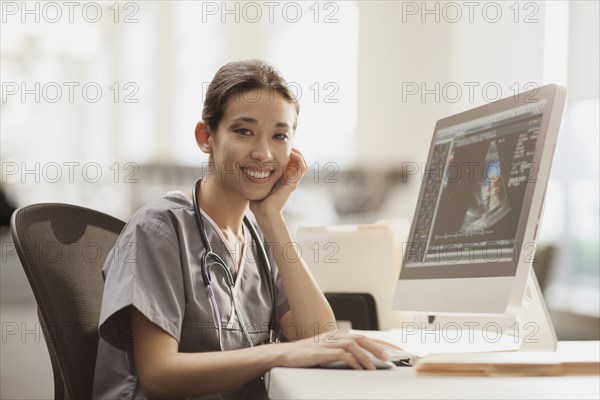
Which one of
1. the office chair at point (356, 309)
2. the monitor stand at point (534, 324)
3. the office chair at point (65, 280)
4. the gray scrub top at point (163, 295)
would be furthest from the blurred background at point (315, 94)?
the monitor stand at point (534, 324)

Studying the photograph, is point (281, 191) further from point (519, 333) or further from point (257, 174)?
point (519, 333)

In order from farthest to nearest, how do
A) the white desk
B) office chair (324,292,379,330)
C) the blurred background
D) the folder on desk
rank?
the blurred background → office chair (324,292,379,330) → the folder on desk → the white desk

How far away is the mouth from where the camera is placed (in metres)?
1.40

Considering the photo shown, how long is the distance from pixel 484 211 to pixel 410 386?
41cm

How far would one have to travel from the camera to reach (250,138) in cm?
138

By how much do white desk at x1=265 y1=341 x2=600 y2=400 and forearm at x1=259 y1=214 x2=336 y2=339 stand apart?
49 cm

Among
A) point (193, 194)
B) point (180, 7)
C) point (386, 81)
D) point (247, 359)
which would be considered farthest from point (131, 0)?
point (247, 359)

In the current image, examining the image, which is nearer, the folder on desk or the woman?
the folder on desk

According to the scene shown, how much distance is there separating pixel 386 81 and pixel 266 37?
0.73 meters

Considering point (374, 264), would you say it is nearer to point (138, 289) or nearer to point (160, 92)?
point (138, 289)

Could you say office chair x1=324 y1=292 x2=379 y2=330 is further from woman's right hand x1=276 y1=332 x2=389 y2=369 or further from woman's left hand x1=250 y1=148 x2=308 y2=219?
woman's right hand x1=276 y1=332 x2=389 y2=369

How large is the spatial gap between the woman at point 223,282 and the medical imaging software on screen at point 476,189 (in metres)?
0.25

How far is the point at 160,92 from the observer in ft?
12.9

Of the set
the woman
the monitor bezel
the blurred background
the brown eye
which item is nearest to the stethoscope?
the woman
